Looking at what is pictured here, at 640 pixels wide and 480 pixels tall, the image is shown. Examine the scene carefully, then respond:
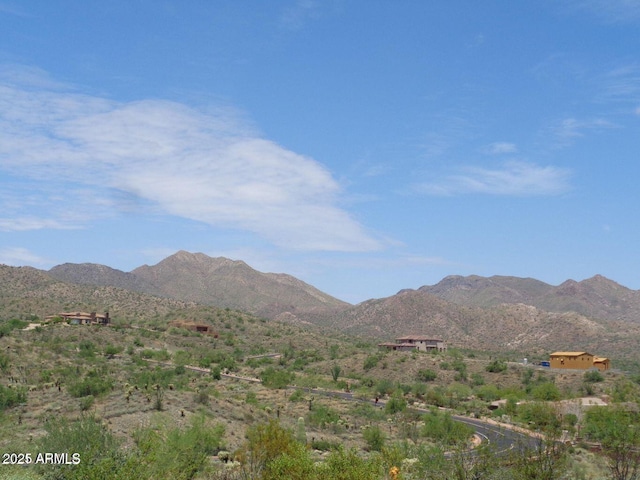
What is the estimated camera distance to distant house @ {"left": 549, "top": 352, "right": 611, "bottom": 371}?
298 feet

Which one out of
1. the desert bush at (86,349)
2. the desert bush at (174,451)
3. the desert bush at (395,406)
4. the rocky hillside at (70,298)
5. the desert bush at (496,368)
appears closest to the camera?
the desert bush at (174,451)

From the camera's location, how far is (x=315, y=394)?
73438 millimetres

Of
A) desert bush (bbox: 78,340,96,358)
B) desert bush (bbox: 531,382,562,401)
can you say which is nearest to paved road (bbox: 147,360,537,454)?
desert bush (bbox: 78,340,96,358)

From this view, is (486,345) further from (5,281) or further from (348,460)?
(348,460)

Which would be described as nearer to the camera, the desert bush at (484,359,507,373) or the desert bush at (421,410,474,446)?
the desert bush at (421,410,474,446)

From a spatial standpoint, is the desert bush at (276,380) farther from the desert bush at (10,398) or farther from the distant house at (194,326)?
the distant house at (194,326)

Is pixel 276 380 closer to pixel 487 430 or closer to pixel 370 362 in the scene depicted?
pixel 487 430

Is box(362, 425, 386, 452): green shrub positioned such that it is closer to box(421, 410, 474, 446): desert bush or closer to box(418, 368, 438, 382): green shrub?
box(421, 410, 474, 446): desert bush

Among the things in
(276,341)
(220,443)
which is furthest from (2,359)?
(276,341)

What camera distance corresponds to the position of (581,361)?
91.3 meters

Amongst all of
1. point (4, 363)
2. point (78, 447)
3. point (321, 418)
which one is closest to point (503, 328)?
point (321, 418)

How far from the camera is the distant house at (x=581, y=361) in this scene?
9081cm

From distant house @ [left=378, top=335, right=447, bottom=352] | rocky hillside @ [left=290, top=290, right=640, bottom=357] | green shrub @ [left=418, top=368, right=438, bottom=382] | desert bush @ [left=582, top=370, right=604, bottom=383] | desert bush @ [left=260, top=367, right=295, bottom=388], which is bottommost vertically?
desert bush @ [left=260, top=367, right=295, bottom=388]

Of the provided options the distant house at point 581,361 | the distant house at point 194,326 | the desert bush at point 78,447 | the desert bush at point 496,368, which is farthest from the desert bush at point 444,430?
the distant house at point 194,326
